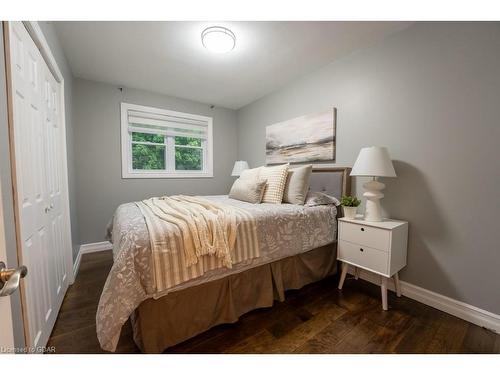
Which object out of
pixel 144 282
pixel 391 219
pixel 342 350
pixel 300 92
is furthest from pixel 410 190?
pixel 144 282

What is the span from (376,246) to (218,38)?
2.26m

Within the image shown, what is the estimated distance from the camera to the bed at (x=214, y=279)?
1090 millimetres

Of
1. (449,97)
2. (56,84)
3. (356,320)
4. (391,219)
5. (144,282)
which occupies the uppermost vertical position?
(56,84)

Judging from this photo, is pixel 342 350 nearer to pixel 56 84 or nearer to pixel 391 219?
pixel 391 219

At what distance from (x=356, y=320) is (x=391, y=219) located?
98cm

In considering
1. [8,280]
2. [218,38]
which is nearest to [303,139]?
[218,38]

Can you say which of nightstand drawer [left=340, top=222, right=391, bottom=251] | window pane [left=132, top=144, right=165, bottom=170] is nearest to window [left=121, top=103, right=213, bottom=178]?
window pane [left=132, top=144, right=165, bottom=170]

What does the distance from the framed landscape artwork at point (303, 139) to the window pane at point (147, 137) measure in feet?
5.95

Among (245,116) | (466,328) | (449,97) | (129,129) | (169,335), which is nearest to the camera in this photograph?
(169,335)

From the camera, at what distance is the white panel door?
1029 mm

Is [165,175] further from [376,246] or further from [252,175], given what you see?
[376,246]

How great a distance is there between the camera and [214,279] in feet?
4.60

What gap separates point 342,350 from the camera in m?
1.29

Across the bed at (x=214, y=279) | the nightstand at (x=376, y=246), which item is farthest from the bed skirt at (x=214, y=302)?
the nightstand at (x=376, y=246)
